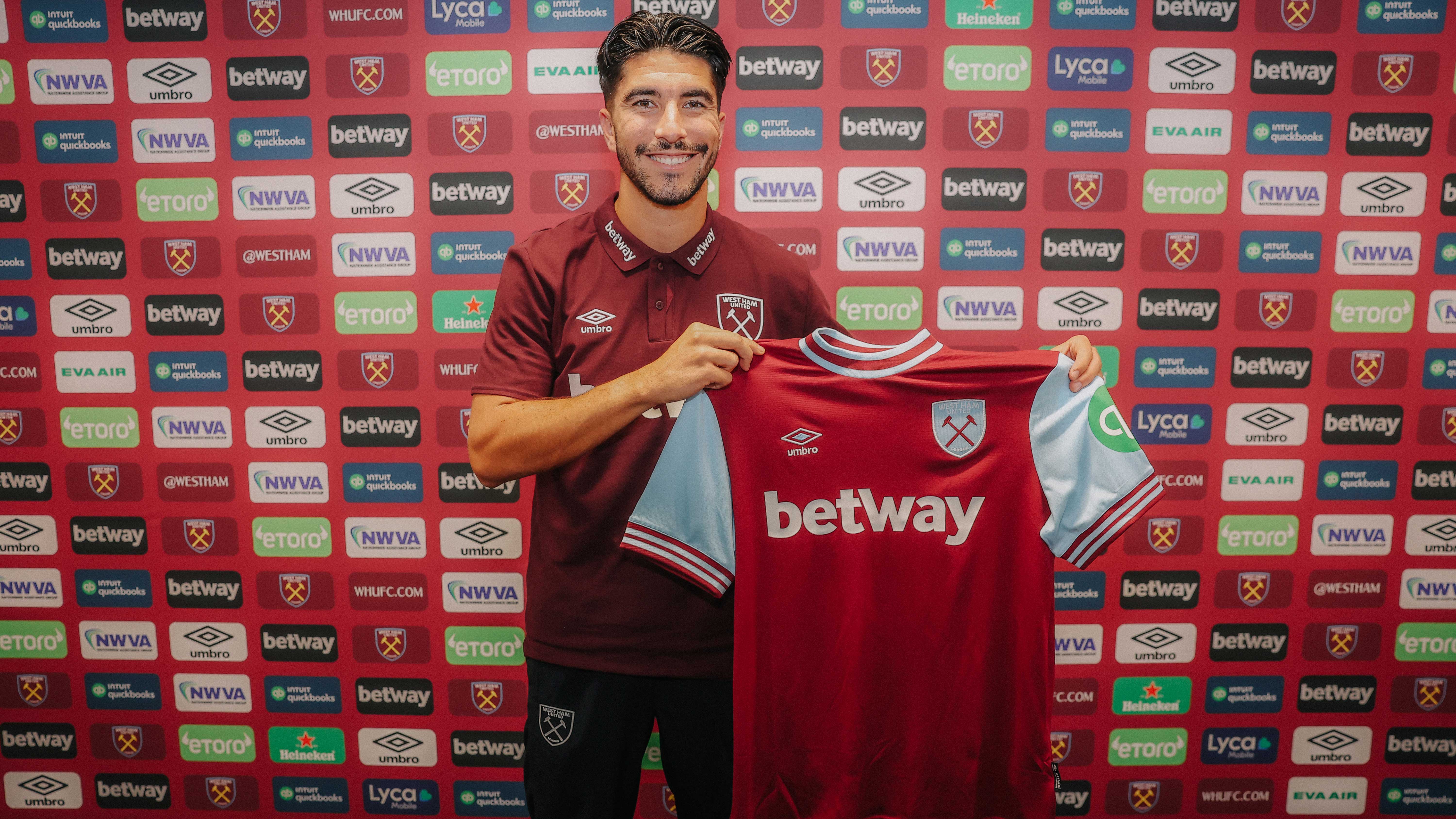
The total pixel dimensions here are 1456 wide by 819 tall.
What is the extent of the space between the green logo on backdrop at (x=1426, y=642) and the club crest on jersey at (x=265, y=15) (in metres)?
3.95

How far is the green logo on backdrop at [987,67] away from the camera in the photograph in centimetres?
200

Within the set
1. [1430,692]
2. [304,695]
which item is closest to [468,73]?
[304,695]

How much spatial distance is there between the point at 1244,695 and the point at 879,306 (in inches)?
69.0

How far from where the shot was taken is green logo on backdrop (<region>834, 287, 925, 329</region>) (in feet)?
6.78

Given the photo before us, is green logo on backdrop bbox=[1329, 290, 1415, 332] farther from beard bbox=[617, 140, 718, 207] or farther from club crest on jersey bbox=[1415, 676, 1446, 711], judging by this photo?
beard bbox=[617, 140, 718, 207]

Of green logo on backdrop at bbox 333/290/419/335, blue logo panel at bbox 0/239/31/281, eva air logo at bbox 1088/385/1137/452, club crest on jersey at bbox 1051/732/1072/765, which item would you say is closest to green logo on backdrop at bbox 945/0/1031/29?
eva air logo at bbox 1088/385/1137/452

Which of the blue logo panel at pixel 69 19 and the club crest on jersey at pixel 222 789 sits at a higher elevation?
the blue logo panel at pixel 69 19

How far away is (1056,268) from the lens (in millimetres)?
2080

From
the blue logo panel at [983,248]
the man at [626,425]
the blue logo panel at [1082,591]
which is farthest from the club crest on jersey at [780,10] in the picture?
the blue logo panel at [1082,591]

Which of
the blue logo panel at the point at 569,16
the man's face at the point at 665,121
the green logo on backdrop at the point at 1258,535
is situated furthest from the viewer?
the green logo on backdrop at the point at 1258,535

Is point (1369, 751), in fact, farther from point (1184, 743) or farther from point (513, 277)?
point (513, 277)

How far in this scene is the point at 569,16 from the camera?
1.98 meters

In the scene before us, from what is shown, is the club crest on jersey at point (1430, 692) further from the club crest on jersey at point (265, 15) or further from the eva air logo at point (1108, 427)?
the club crest on jersey at point (265, 15)

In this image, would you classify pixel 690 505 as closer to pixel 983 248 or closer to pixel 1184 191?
pixel 983 248
